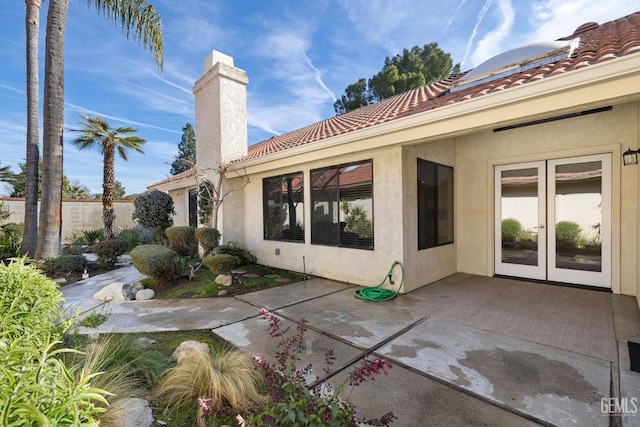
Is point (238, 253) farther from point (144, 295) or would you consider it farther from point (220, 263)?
point (144, 295)

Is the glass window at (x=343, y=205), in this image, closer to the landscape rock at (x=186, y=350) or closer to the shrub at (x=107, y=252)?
the landscape rock at (x=186, y=350)

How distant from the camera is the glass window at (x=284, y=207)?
27.1 ft

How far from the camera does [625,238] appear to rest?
559cm

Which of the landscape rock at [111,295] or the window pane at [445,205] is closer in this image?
the landscape rock at [111,295]

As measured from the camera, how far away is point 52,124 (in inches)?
338

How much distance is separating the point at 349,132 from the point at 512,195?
444 centimetres

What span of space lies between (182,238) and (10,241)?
7.01m

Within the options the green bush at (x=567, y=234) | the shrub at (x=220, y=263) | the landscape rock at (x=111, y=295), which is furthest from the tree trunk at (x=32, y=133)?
the green bush at (x=567, y=234)

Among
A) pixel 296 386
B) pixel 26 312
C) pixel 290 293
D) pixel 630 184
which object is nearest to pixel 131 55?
pixel 290 293

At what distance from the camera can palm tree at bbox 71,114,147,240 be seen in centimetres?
1437

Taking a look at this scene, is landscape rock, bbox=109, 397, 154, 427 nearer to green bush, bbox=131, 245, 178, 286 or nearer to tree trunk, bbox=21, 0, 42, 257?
green bush, bbox=131, 245, 178, 286

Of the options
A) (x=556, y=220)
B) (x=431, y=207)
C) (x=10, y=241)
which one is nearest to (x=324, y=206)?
(x=431, y=207)

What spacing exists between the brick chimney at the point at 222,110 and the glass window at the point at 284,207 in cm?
204

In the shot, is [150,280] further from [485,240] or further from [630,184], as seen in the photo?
[630,184]
